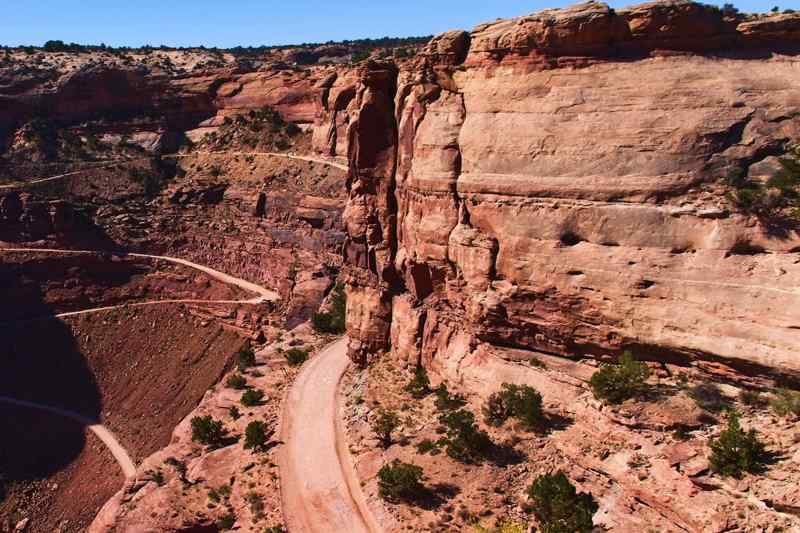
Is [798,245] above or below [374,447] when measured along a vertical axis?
above

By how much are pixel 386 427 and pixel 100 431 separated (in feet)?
117

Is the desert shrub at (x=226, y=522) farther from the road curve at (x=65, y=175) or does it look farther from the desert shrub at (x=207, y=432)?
the road curve at (x=65, y=175)

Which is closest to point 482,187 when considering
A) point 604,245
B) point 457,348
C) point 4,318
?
point 604,245

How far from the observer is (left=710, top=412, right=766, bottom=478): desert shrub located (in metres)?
16.8

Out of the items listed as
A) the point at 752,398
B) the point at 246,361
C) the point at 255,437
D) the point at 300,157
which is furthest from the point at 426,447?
the point at 300,157

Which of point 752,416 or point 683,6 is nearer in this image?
point 752,416

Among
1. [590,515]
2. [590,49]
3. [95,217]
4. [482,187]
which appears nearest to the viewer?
[590,515]

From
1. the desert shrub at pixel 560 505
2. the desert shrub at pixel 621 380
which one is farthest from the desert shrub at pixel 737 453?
the desert shrub at pixel 560 505

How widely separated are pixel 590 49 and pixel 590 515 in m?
18.8

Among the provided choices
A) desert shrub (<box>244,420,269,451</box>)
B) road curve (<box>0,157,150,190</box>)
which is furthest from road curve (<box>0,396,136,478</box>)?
road curve (<box>0,157,150,190</box>)

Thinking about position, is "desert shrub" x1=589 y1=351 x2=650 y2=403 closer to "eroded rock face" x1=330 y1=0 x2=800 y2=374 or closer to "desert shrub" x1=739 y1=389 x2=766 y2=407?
"eroded rock face" x1=330 y1=0 x2=800 y2=374

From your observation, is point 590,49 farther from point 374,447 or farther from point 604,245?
point 374,447

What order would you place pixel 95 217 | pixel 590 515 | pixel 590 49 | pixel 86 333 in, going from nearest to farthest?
1. pixel 590 515
2. pixel 590 49
3. pixel 86 333
4. pixel 95 217

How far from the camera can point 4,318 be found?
195 feet
